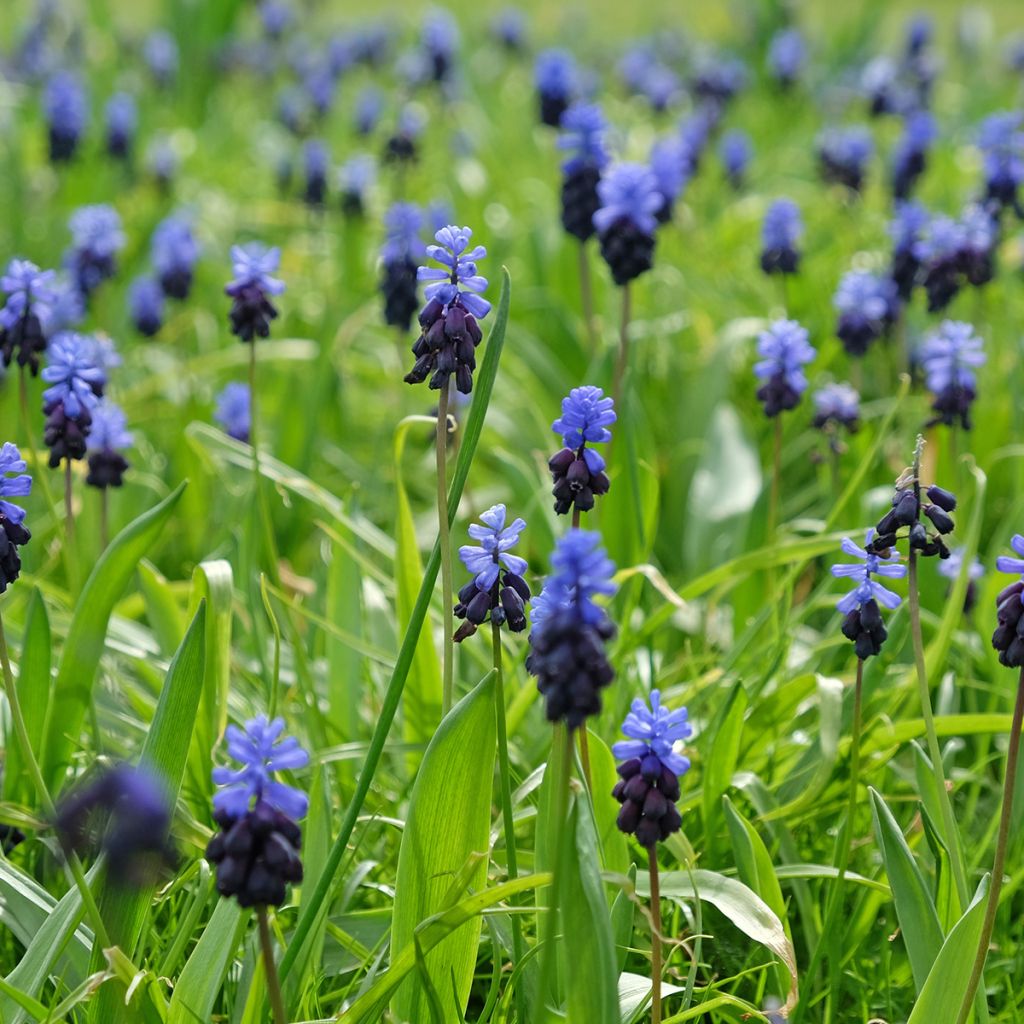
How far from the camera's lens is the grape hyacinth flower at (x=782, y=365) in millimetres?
4059

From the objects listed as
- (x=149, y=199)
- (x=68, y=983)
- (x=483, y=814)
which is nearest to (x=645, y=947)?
(x=483, y=814)

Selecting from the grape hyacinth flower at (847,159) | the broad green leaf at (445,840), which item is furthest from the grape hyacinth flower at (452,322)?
the grape hyacinth flower at (847,159)

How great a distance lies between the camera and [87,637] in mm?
3457

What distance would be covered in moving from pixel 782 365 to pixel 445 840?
2.01 metres

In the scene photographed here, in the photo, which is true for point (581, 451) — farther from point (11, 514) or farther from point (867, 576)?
point (11, 514)

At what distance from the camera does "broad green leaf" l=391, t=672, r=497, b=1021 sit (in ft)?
8.66

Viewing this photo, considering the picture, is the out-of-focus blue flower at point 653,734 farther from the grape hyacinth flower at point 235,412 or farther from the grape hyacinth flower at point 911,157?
the grape hyacinth flower at point 911,157

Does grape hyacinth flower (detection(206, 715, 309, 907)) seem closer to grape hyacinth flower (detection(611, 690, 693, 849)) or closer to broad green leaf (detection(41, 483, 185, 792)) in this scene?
grape hyacinth flower (detection(611, 690, 693, 849))

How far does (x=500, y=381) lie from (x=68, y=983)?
3.71m

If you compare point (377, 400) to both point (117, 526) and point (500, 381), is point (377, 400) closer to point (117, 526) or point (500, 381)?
point (500, 381)

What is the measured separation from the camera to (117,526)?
511cm

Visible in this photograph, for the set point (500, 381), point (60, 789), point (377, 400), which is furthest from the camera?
point (377, 400)

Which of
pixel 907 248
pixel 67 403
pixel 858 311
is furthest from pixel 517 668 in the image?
pixel 907 248

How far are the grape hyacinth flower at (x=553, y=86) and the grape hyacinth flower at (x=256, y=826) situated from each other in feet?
16.1
